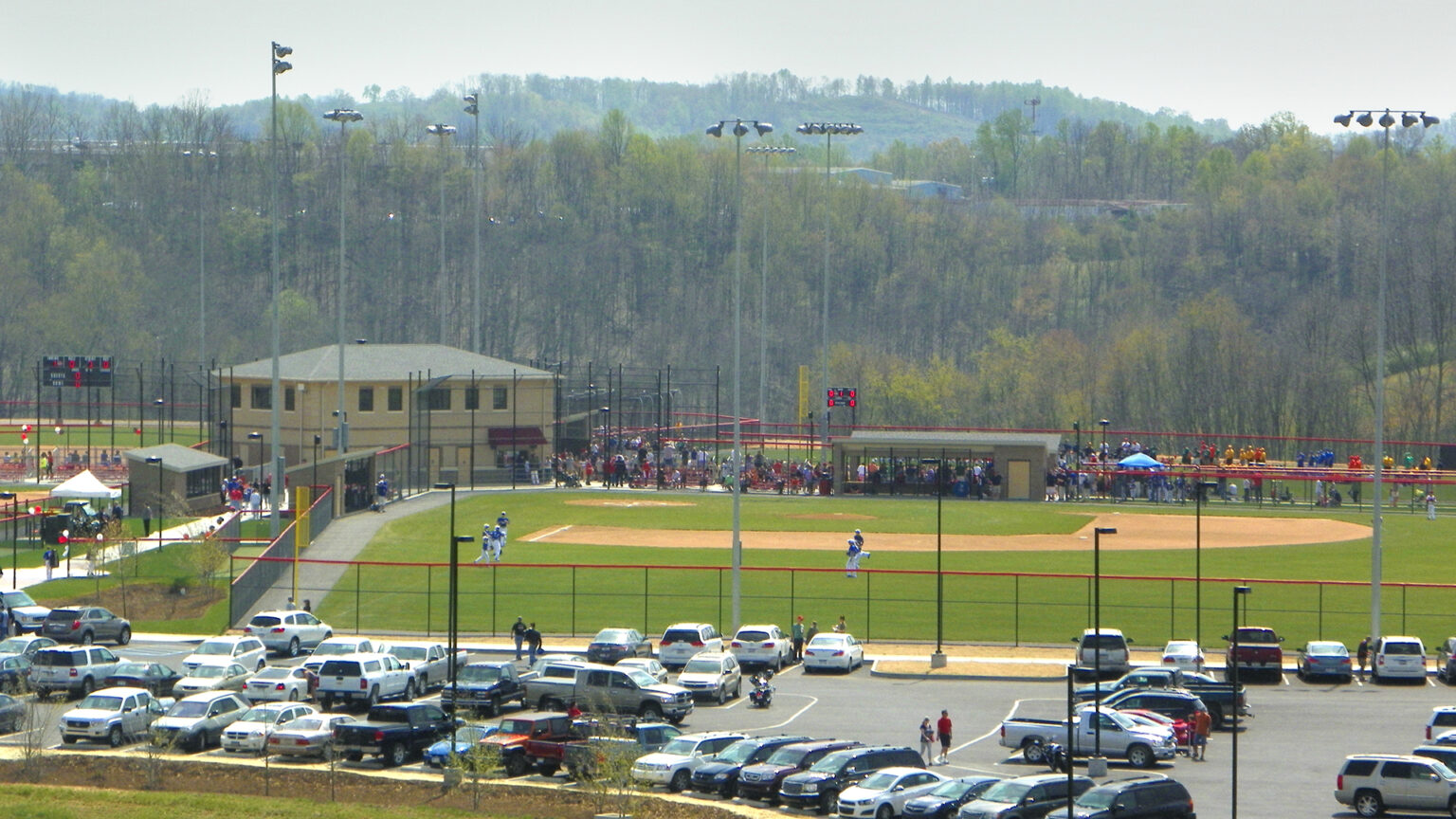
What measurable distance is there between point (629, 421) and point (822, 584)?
5915 centimetres

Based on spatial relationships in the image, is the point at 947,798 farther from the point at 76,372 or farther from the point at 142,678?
the point at 76,372

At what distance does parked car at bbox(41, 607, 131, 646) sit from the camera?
4847 centimetres

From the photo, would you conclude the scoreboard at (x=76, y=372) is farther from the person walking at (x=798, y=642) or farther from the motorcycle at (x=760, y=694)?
the motorcycle at (x=760, y=694)

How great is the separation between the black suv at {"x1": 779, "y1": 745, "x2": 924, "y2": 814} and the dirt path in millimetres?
33778

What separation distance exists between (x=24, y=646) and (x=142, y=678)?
13.2 ft

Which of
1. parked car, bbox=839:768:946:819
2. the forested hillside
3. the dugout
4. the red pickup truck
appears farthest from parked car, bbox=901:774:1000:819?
the forested hillside

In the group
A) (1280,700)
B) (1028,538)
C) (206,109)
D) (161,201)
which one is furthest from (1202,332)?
(206,109)

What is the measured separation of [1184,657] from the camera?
153 feet

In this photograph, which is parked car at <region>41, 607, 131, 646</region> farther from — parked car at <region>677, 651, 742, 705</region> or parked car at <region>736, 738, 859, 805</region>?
parked car at <region>736, 738, 859, 805</region>

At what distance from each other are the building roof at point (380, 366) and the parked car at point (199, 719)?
47.6 meters

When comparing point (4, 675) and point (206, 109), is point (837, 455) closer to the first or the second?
point (4, 675)

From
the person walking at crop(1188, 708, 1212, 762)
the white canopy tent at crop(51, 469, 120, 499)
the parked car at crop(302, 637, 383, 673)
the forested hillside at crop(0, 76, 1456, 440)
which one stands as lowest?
the person walking at crop(1188, 708, 1212, 762)

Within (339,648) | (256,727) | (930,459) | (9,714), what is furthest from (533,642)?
(930,459)

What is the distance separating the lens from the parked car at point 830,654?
47594 mm
